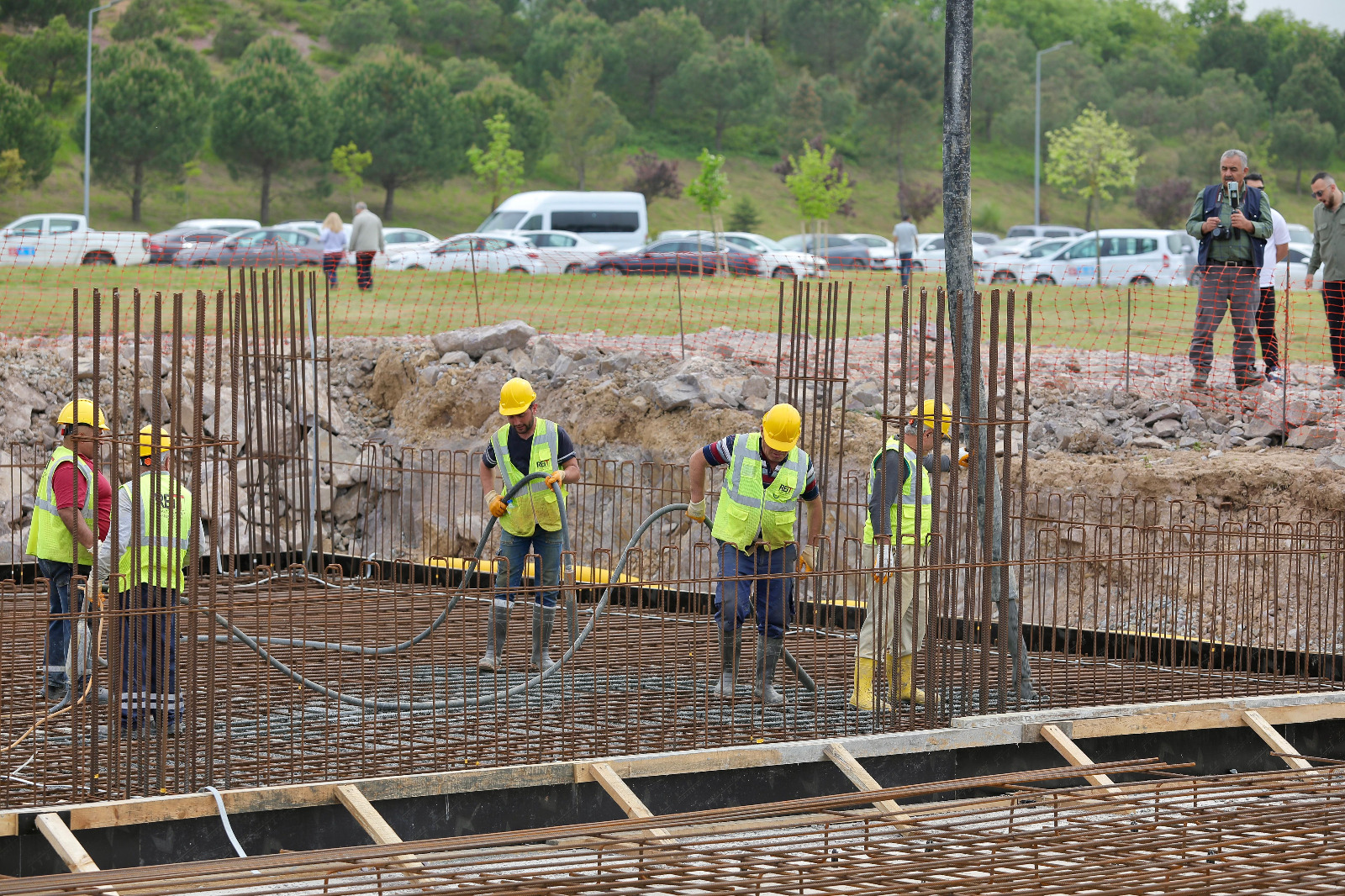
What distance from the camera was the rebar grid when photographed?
4.88m

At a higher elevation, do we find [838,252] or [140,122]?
[140,122]

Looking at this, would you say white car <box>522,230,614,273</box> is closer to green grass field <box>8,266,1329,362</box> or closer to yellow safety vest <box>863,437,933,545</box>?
green grass field <box>8,266,1329,362</box>

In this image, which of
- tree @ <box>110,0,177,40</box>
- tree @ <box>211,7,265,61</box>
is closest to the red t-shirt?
tree @ <box>110,0,177,40</box>

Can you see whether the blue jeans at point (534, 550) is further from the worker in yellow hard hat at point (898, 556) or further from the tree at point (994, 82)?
the tree at point (994, 82)

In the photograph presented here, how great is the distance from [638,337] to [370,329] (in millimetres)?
3491

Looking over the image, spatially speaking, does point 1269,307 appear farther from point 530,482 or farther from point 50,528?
point 50,528

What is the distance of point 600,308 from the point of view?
1923 centimetres

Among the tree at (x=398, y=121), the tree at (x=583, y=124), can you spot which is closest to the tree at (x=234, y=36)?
the tree at (x=398, y=121)

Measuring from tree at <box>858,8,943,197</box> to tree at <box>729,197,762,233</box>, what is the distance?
28.5 feet

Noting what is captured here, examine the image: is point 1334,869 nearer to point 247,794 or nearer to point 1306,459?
point 247,794

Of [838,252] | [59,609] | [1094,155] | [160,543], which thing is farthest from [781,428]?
[1094,155]

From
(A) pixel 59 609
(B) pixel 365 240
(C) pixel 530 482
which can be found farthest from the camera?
(B) pixel 365 240

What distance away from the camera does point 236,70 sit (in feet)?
145

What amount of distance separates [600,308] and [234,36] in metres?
40.2
